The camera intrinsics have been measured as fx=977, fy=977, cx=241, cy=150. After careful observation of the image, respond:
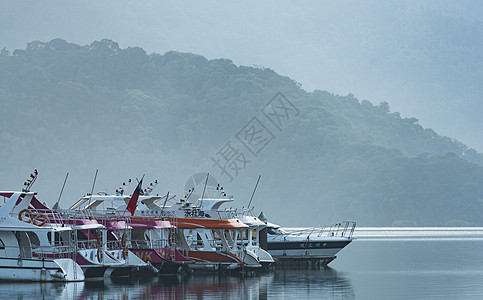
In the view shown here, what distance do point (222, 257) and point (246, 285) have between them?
21.6ft

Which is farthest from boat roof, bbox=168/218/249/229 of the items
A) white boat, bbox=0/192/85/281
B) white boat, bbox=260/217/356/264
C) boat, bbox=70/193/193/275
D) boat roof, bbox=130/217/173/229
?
white boat, bbox=0/192/85/281

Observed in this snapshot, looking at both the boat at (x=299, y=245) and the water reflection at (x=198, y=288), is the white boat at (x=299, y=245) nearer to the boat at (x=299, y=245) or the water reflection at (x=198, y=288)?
the boat at (x=299, y=245)

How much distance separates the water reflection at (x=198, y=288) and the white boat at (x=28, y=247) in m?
0.61

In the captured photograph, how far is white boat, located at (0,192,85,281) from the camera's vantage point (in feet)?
154

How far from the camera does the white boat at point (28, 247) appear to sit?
46.9m

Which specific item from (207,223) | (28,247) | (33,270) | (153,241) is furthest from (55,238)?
(207,223)

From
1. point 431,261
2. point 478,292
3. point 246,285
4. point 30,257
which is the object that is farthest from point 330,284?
point 431,261

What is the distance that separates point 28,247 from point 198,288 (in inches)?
345

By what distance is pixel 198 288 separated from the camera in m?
48.5

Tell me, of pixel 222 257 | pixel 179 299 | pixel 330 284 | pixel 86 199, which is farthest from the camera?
pixel 86 199

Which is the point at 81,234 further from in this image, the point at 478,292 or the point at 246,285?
the point at 478,292

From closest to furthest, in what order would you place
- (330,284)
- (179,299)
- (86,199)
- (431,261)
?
(179,299) < (330,284) < (86,199) < (431,261)

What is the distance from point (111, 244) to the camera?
54.9 m

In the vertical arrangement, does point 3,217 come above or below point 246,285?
above
